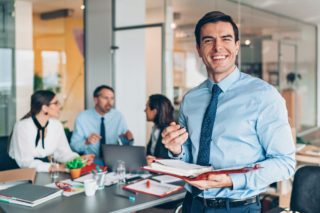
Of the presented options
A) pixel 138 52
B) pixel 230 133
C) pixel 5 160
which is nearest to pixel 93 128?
pixel 5 160

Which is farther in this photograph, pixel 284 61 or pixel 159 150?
pixel 284 61

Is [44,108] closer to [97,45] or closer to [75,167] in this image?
[75,167]

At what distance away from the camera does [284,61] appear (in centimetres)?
415

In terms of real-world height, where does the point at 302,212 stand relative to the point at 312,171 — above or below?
below

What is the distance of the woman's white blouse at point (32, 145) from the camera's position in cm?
293

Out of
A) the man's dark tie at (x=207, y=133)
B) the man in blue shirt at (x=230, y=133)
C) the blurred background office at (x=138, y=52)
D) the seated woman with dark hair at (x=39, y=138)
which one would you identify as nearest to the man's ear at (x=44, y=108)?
the seated woman with dark hair at (x=39, y=138)

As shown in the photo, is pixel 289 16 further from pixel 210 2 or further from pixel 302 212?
pixel 302 212

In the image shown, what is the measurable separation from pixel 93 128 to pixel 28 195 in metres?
1.95

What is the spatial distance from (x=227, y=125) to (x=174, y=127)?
0.25 meters

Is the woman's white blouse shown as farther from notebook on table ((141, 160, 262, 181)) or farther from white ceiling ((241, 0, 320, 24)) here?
white ceiling ((241, 0, 320, 24))

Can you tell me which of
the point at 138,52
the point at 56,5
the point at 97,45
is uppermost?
the point at 56,5

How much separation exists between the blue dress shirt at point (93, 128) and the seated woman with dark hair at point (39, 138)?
462 mm

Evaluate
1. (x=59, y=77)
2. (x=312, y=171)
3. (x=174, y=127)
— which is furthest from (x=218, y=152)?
(x=59, y=77)

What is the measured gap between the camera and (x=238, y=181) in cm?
137
